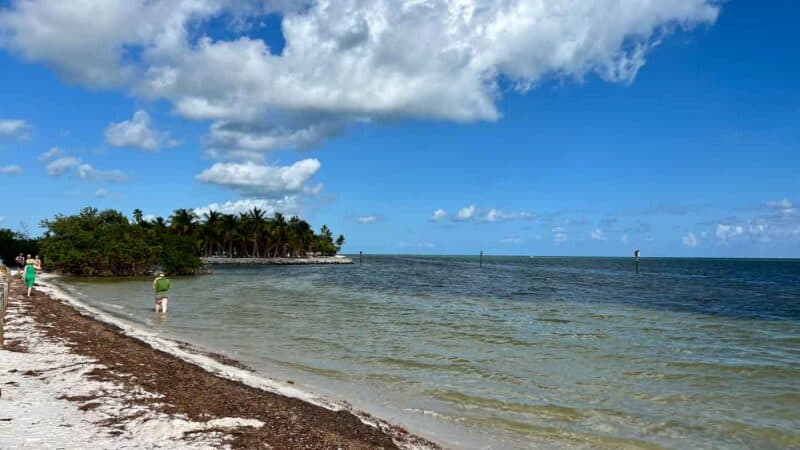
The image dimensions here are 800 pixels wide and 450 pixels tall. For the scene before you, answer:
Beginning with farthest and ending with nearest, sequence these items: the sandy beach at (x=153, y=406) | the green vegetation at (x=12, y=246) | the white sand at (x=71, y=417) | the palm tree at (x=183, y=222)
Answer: the palm tree at (x=183, y=222), the green vegetation at (x=12, y=246), the sandy beach at (x=153, y=406), the white sand at (x=71, y=417)

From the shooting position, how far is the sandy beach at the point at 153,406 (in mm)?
6184

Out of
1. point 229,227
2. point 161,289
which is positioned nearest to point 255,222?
point 229,227

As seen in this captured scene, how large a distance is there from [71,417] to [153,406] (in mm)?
1042

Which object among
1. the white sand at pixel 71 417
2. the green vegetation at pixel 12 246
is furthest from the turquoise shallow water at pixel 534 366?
the green vegetation at pixel 12 246

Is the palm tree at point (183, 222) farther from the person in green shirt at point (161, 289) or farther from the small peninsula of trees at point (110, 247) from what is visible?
the person in green shirt at point (161, 289)

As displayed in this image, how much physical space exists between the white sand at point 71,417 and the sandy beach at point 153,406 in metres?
0.01

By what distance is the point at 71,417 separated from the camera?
6664 mm

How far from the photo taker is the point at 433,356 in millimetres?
15055

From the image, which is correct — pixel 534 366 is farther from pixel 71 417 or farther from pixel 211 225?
pixel 211 225

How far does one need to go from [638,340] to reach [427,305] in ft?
46.6

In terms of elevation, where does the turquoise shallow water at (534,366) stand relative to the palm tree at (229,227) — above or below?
below

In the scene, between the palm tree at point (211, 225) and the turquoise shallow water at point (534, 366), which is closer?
the turquoise shallow water at point (534, 366)

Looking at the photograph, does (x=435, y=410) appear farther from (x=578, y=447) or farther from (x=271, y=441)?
(x=271, y=441)

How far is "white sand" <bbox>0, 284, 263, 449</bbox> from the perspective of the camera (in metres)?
5.89
